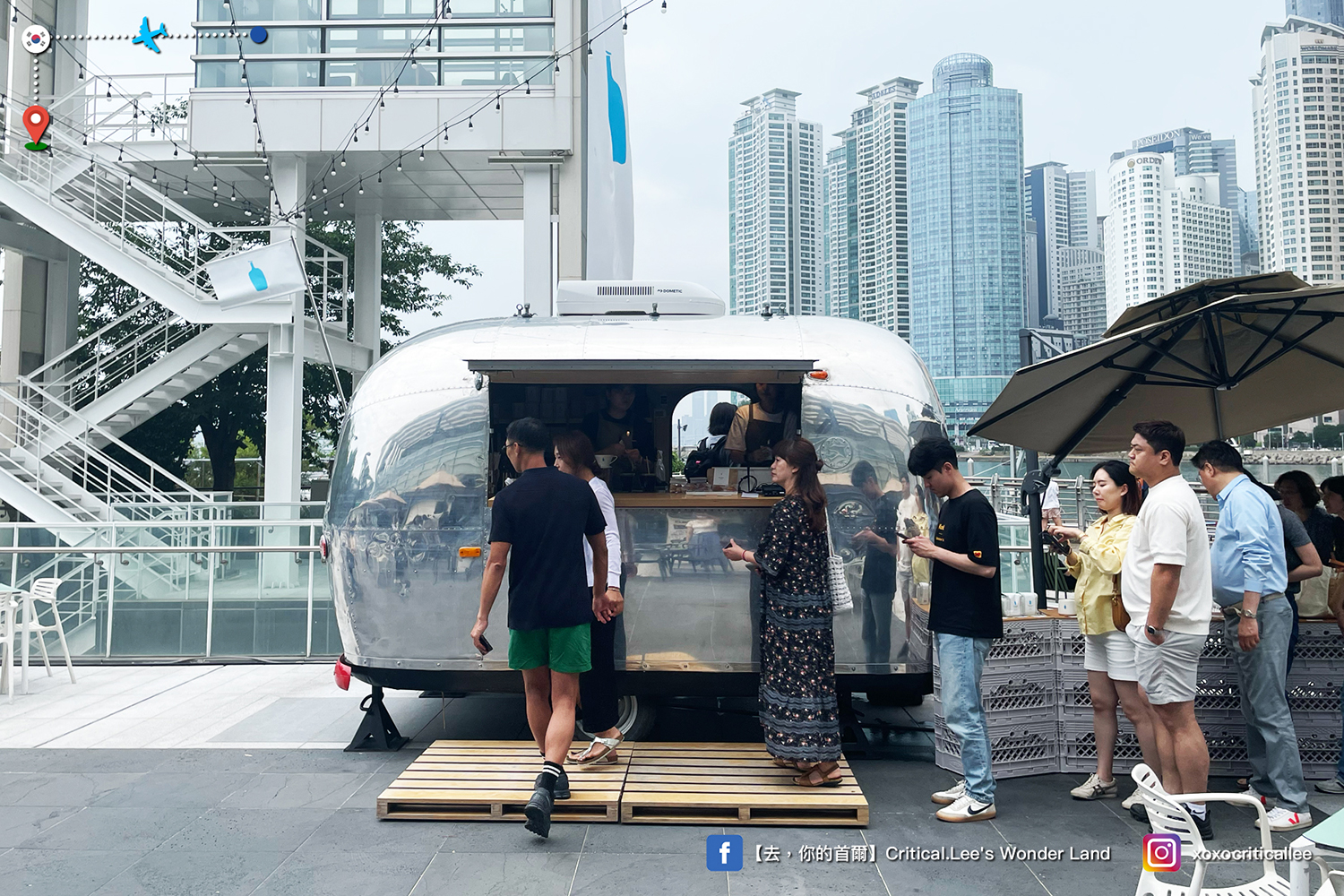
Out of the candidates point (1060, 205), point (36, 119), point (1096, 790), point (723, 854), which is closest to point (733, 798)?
point (723, 854)

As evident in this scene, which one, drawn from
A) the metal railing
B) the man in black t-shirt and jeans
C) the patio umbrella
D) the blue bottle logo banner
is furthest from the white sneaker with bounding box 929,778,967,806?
the blue bottle logo banner

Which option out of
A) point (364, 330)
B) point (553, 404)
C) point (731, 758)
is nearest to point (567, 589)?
point (731, 758)

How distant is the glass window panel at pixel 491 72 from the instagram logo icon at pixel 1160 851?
13.9 metres

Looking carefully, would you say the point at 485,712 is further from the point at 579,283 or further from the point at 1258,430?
the point at 1258,430

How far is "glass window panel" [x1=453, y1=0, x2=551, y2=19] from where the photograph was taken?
1467 centimetres

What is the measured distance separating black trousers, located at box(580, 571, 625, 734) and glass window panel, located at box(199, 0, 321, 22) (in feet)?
41.6

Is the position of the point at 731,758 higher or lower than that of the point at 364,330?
lower

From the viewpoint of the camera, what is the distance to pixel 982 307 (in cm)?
5084

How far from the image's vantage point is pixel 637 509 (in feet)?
18.9

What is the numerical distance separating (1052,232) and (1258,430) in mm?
60125

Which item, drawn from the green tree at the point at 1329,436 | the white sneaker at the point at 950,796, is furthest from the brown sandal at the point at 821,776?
the green tree at the point at 1329,436

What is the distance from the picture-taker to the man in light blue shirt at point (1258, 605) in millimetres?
4816

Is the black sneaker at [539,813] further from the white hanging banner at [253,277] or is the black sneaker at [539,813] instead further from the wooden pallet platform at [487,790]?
the white hanging banner at [253,277]

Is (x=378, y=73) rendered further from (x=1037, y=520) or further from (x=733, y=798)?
(x=733, y=798)
